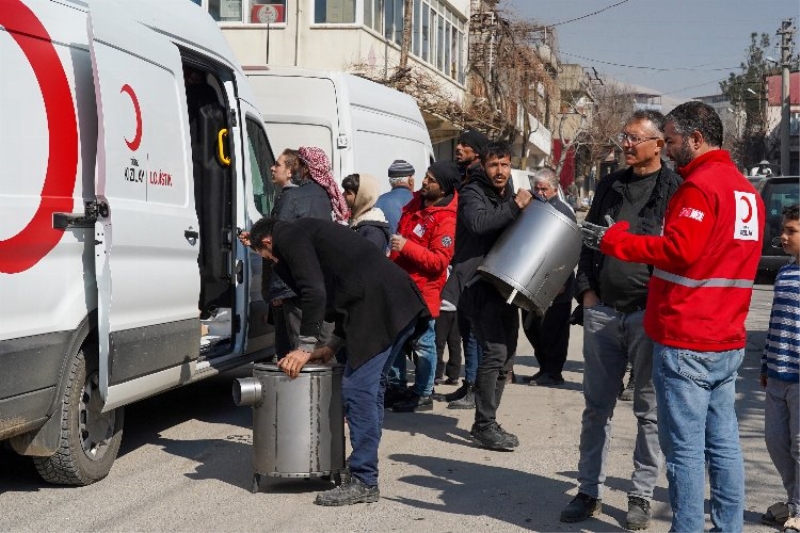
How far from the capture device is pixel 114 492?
6.29 meters

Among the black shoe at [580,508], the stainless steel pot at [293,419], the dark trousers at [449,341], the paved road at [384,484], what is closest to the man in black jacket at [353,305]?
the stainless steel pot at [293,419]

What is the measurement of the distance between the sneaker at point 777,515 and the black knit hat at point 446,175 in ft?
11.4

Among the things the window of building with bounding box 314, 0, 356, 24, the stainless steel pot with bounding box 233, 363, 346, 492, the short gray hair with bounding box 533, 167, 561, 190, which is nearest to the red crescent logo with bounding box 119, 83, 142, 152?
the stainless steel pot with bounding box 233, 363, 346, 492

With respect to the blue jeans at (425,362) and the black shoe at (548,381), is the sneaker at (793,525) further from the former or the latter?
the black shoe at (548,381)

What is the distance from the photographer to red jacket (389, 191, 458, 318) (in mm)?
8312

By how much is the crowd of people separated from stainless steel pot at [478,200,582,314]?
19 centimetres

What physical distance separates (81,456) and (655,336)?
311cm

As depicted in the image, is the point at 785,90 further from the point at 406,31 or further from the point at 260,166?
the point at 260,166

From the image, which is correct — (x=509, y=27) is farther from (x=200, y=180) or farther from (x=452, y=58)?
(x=200, y=180)

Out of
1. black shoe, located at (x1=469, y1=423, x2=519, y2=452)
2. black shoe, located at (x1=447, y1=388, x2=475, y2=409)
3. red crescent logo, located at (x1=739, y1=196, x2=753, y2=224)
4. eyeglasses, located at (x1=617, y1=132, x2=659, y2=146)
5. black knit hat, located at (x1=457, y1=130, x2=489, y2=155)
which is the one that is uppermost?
black knit hat, located at (x1=457, y1=130, x2=489, y2=155)

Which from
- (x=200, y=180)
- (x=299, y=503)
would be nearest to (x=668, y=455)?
(x=299, y=503)

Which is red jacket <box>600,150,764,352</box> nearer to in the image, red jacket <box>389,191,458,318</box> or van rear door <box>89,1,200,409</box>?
van rear door <box>89,1,200,409</box>

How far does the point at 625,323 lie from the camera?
5.73 m

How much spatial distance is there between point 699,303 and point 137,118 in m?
3.37
